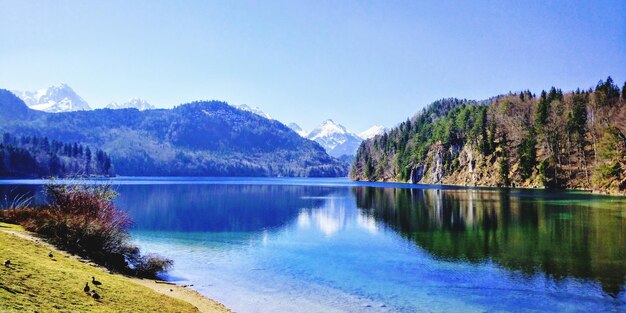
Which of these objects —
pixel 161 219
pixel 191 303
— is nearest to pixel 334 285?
pixel 191 303

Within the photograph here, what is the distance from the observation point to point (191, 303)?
23062 mm

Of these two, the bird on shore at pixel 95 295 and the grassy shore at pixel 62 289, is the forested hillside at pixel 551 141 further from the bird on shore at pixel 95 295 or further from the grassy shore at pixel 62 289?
the bird on shore at pixel 95 295

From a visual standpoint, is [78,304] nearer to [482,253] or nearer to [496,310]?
[496,310]

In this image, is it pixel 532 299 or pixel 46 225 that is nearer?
pixel 532 299

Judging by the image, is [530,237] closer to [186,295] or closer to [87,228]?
[186,295]

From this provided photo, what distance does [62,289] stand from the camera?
1711 cm

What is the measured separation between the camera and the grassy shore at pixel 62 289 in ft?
48.2

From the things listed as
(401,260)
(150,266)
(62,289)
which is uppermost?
(62,289)

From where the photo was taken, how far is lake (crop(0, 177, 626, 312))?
84.7 ft

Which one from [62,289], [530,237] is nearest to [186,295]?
[62,289]

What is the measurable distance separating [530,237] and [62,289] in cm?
4494

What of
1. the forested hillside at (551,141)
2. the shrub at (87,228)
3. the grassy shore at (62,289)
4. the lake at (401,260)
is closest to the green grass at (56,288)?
the grassy shore at (62,289)

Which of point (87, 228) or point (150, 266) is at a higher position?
point (87, 228)

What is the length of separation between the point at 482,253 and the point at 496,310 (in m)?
16.3
